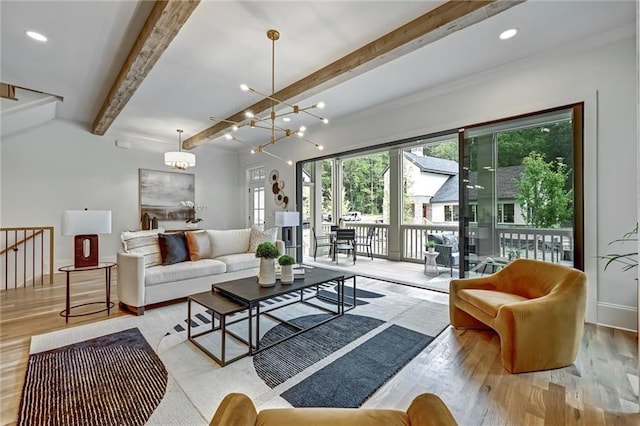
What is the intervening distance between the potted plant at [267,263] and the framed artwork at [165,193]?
4878 millimetres

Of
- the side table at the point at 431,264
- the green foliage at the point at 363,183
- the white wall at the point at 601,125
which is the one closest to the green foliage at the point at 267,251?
the white wall at the point at 601,125

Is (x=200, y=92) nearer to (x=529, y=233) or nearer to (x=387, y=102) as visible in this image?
(x=387, y=102)

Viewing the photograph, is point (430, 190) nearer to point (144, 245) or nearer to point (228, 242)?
point (228, 242)

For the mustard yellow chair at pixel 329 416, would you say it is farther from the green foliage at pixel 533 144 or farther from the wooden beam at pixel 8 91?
the wooden beam at pixel 8 91

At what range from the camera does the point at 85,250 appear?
→ 3.11 metres

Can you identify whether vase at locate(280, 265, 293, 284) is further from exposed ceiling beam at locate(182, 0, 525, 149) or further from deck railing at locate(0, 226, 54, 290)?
deck railing at locate(0, 226, 54, 290)

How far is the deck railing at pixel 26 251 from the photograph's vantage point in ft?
15.2

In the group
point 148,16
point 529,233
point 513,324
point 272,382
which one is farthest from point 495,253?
point 148,16

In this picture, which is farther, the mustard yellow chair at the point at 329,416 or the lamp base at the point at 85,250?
the lamp base at the point at 85,250

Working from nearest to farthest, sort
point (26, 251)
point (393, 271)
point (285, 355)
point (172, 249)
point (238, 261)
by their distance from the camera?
point (285, 355) < point (172, 249) < point (238, 261) < point (26, 251) < point (393, 271)

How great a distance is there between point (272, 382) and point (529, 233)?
132 inches

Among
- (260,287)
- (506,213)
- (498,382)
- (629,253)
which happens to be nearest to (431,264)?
(506,213)

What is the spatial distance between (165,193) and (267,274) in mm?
5103

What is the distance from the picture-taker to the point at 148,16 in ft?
8.15
